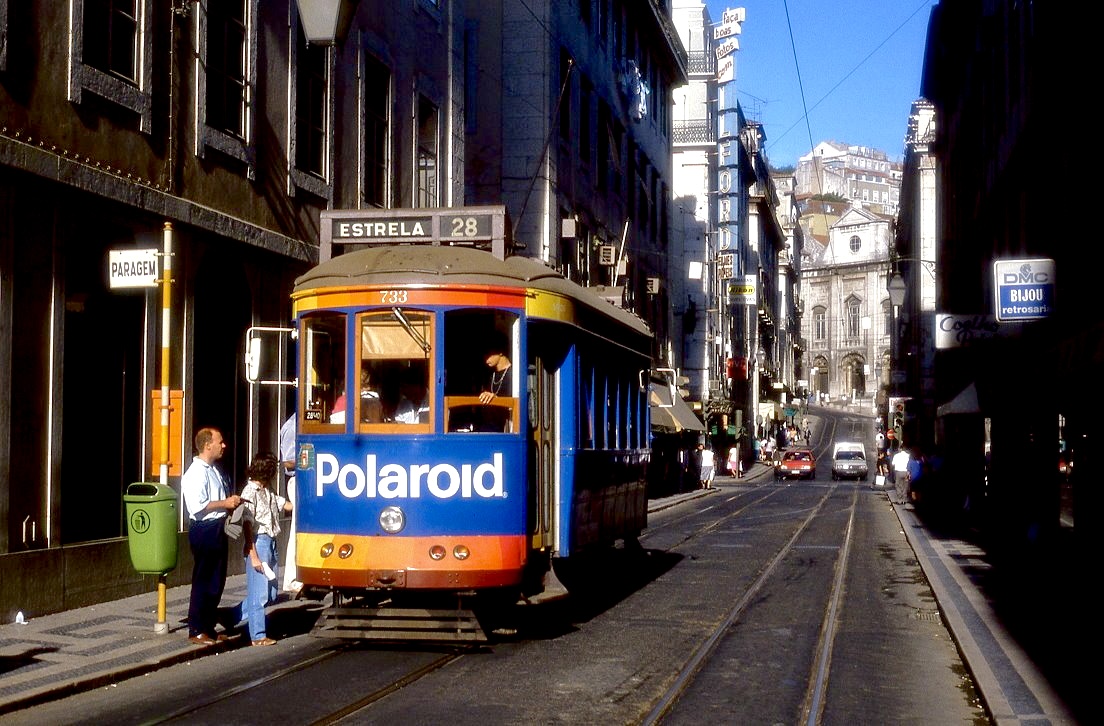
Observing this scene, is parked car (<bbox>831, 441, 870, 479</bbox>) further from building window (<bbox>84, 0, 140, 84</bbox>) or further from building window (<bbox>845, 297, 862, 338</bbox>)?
building window (<bbox>845, 297, 862, 338</bbox>)

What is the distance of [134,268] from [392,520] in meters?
3.15

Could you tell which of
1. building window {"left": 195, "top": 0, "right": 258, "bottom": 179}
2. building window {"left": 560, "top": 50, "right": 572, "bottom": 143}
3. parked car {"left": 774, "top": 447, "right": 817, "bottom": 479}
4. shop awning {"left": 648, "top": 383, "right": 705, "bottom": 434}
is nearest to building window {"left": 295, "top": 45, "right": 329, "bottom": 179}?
building window {"left": 195, "top": 0, "right": 258, "bottom": 179}

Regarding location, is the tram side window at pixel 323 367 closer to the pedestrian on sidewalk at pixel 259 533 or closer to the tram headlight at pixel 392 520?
the pedestrian on sidewalk at pixel 259 533

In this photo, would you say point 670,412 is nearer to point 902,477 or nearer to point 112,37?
point 902,477

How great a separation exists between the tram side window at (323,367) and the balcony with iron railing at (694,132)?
59824 mm

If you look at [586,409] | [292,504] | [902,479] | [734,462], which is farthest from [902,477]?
[292,504]

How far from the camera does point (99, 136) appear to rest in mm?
13953

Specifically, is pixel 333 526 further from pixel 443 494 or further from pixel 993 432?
pixel 993 432

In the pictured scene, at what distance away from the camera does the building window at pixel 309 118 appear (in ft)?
61.2

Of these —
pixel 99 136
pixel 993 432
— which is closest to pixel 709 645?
pixel 99 136

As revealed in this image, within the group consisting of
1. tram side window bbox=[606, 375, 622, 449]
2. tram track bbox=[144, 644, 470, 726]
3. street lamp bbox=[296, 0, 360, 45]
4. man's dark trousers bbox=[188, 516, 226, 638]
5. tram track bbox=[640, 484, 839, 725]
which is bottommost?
tram track bbox=[640, 484, 839, 725]

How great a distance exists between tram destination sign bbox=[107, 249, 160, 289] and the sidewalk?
291cm

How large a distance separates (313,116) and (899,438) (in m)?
64.3

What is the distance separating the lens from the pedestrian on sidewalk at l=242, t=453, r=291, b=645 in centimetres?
1144
